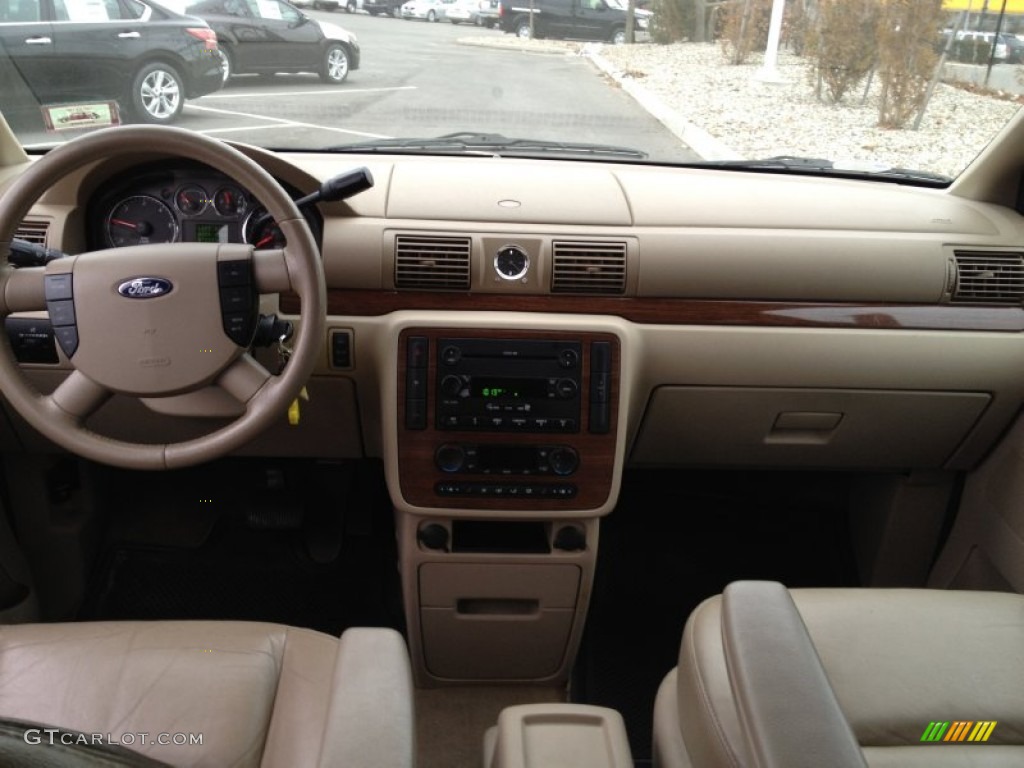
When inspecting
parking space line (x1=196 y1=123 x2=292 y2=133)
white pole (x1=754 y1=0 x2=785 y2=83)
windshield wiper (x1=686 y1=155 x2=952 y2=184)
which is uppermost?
white pole (x1=754 y1=0 x2=785 y2=83)

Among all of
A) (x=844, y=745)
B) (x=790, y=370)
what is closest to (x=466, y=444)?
(x=790, y=370)

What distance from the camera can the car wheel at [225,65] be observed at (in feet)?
7.34

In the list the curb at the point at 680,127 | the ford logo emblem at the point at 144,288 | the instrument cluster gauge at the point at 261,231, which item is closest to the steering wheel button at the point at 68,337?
the ford logo emblem at the point at 144,288

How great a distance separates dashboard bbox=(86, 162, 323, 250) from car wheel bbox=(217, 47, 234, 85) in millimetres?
419

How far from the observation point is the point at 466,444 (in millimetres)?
1962

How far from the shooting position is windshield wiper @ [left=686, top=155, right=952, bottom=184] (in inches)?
92.6

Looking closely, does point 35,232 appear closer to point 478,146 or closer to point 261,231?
point 261,231

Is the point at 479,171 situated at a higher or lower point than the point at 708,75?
lower

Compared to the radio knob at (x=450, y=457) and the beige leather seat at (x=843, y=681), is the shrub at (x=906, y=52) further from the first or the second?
the radio knob at (x=450, y=457)

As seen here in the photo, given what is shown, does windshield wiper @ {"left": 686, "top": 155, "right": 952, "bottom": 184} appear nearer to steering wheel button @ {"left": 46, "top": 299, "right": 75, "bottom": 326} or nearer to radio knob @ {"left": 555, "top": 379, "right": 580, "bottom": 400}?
radio knob @ {"left": 555, "top": 379, "right": 580, "bottom": 400}

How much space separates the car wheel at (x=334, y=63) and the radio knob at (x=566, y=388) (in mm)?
1048

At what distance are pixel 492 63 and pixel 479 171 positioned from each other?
341 millimetres

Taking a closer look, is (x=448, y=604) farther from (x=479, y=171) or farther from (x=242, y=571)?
(x=479, y=171)

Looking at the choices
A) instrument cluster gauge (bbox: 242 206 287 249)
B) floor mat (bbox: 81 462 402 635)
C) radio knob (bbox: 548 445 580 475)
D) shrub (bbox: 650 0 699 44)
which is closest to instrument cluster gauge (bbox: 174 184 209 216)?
instrument cluster gauge (bbox: 242 206 287 249)
